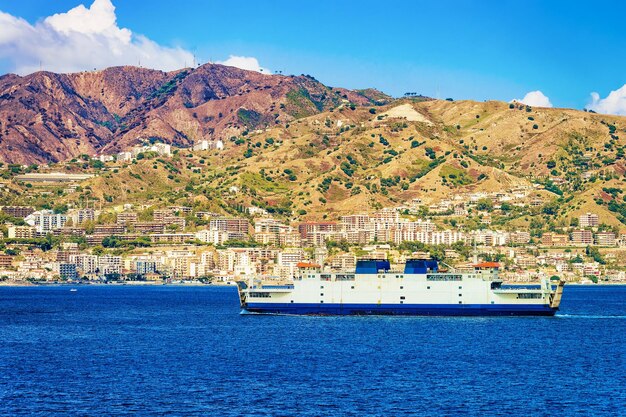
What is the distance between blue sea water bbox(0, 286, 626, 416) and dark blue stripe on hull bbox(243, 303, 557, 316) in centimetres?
126

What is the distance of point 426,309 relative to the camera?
112 meters

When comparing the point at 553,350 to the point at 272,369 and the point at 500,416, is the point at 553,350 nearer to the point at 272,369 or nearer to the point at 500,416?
the point at 272,369

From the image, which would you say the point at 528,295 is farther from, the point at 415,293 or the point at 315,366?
the point at 315,366

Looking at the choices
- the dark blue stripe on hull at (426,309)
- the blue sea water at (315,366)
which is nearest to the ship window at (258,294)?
the blue sea water at (315,366)

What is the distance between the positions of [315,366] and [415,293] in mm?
37778

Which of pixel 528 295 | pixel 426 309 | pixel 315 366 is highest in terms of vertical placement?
pixel 528 295

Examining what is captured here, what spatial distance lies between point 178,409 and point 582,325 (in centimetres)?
6115

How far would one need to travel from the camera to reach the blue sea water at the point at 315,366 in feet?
198

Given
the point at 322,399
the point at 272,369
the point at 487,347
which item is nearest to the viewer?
the point at 322,399

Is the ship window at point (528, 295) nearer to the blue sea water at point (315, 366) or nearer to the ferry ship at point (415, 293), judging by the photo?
the ferry ship at point (415, 293)

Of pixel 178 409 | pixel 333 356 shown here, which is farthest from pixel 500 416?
pixel 333 356

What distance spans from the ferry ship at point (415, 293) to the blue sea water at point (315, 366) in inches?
68.7

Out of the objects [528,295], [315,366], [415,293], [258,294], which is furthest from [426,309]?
[315,366]

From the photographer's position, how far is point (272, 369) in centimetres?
7425
